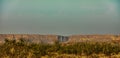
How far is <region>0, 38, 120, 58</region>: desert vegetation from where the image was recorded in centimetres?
2261

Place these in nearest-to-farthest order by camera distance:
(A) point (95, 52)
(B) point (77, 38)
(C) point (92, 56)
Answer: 1. (C) point (92, 56)
2. (A) point (95, 52)
3. (B) point (77, 38)

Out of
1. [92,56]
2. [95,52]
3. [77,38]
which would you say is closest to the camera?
[92,56]

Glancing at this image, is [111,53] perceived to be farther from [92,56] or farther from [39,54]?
[39,54]

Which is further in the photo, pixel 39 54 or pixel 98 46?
pixel 98 46

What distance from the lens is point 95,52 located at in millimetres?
23859

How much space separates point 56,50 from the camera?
24.4 meters

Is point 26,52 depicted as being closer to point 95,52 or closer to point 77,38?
point 95,52

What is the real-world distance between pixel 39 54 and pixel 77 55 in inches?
80.2

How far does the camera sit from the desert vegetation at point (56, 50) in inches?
890

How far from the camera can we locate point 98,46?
2469 centimetres

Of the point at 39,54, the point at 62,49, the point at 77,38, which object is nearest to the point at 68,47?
the point at 62,49

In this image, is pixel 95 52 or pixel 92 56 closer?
pixel 92 56

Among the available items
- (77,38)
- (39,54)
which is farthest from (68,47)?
(77,38)

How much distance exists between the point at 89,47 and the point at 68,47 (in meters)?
1.26
